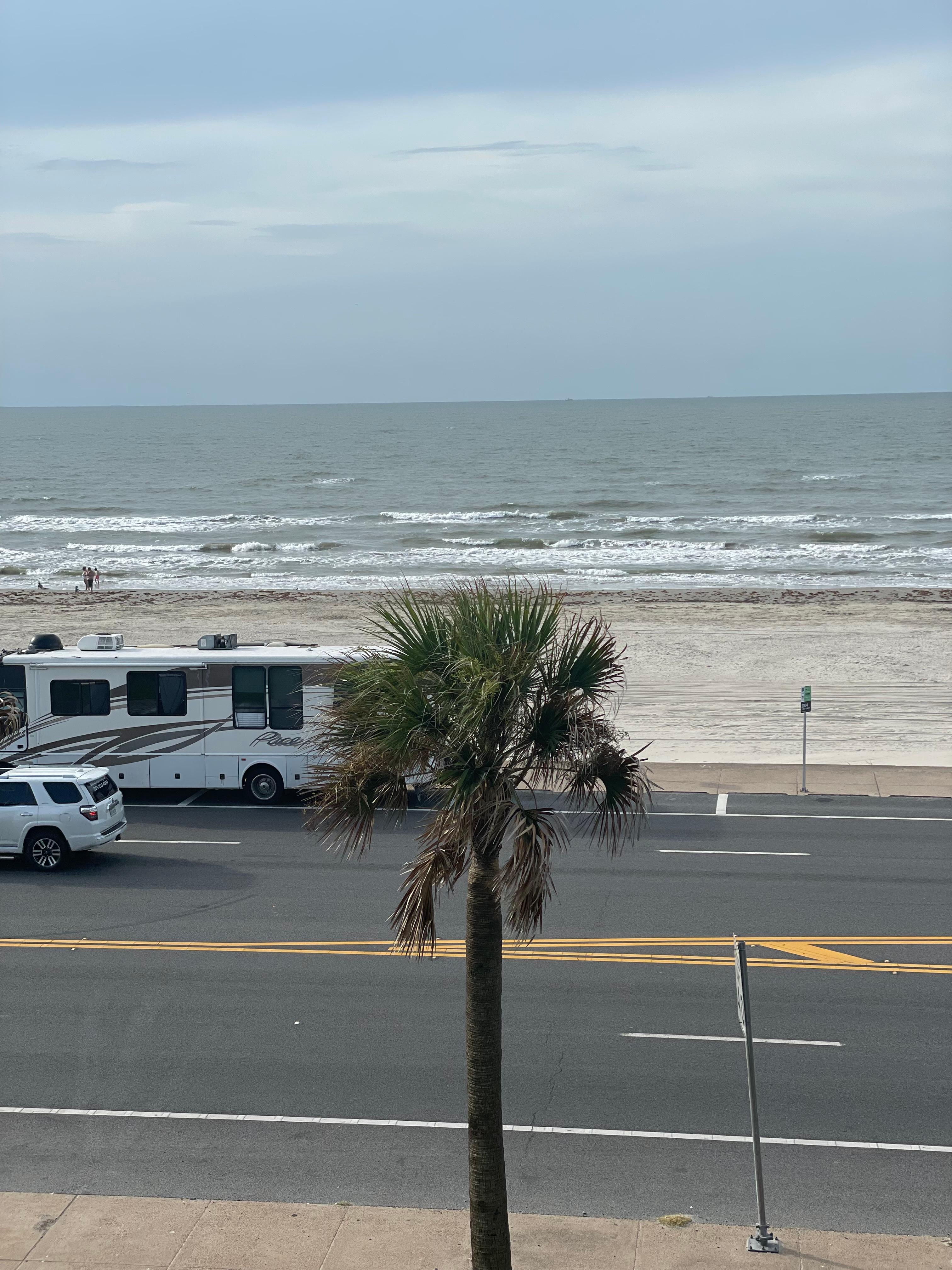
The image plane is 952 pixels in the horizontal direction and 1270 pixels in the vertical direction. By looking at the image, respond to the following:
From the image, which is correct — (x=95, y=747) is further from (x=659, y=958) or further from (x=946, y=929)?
(x=946, y=929)

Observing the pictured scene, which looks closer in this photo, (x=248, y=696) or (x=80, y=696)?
(x=248, y=696)

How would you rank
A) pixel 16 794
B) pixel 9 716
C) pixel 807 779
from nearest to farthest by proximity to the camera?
pixel 16 794 < pixel 9 716 < pixel 807 779

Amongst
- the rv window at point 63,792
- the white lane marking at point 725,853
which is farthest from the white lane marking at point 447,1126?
the white lane marking at point 725,853

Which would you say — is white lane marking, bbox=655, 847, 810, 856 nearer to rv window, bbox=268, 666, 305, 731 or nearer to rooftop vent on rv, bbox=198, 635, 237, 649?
rv window, bbox=268, 666, 305, 731

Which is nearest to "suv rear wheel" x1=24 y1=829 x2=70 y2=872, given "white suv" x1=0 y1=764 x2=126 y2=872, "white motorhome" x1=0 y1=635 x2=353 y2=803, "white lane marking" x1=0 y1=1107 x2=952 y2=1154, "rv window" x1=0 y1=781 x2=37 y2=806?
"white suv" x1=0 y1=764 x2=126 y2=872

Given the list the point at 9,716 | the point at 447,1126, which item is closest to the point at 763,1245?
the point at 447,1126

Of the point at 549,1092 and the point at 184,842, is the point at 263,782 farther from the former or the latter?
the point at 549,1092

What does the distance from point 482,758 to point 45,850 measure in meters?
13.1

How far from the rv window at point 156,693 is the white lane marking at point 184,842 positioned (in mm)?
2785

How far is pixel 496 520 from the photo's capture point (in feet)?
278

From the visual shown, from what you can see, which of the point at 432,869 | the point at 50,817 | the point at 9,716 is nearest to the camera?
the point at 432,869

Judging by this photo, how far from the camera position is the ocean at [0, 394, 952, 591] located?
60438mm

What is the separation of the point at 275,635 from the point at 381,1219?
31.5 meters

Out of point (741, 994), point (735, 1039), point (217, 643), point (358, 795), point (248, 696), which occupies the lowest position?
point (735, 1039)
